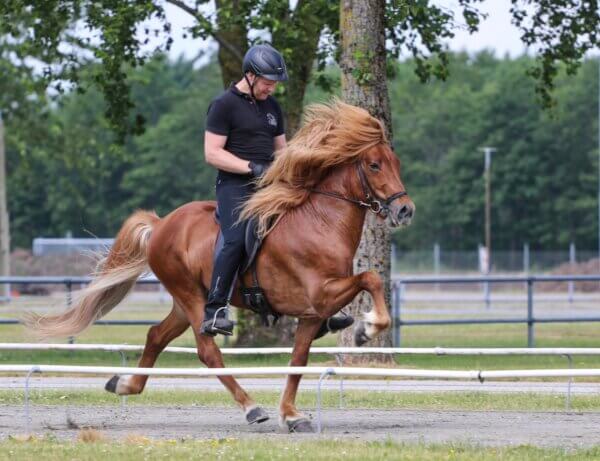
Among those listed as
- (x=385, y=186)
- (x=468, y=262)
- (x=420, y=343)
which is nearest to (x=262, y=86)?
(x=385, y=186)

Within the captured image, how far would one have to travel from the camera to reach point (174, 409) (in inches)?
478

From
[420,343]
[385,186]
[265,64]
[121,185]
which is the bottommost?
[420,343]

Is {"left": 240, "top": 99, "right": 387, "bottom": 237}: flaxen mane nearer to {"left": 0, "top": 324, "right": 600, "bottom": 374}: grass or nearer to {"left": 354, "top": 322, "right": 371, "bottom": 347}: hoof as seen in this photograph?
{"left": 354, "top": 322, "right": 371, "bottom": 347}: hoof

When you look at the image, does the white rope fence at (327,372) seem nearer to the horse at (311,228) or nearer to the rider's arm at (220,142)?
the horse at (311,228)

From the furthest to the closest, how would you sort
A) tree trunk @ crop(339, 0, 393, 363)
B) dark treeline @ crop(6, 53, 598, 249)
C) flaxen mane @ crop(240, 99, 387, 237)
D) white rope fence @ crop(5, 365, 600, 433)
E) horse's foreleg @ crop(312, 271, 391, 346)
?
dark treeline @ crop(6, 53, 598, 249), tree trunk @ crop(339, 0, 393, 363), flaxen mane @ crop(240, 99, 387, 237), white rope fence @ crop(5, 365, 600, 433), horse's foreleg @ crop(312, 271, 391, 346)

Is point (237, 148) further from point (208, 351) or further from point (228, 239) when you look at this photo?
point (208, 351)

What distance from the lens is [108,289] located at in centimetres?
1162

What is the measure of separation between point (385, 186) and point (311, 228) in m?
0.66

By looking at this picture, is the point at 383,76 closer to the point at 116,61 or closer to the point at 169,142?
the point at 116,61

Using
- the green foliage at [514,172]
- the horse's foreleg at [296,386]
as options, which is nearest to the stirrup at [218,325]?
the horse's foreleg at [296,386]

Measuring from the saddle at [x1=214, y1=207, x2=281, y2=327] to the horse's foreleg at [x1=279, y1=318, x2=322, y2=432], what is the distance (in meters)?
0.29

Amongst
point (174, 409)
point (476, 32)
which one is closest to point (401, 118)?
point (476, 32)

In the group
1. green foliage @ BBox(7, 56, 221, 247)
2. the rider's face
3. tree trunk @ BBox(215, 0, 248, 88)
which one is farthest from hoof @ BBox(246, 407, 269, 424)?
green foliage @ BBox(7, 56, 221, 247)

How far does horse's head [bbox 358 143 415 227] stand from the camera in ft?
32.0
